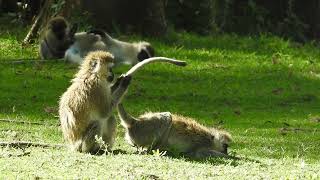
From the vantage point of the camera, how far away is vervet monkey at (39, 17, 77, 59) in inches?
770

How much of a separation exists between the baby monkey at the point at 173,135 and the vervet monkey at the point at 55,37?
898 cm

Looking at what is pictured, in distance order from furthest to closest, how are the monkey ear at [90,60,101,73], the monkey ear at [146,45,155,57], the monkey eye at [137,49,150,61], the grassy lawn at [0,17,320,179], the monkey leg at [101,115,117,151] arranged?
the monkey ear at [146,45,155,57]
the monkey eye at [137,49,150,61]
the monkey leg at [101,115,117,151]
the monkey ear at [90,60,101,73]
the grassy lawn at [0,17,320,179]

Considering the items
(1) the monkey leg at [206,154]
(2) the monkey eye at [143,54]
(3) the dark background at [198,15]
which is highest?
(1) the monkey leg at [206,154]

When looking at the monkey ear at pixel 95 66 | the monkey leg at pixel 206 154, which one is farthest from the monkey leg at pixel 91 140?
the monkey leg at pixel 206 154

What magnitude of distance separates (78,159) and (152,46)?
39.5ft

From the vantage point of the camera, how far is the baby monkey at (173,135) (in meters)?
10.7

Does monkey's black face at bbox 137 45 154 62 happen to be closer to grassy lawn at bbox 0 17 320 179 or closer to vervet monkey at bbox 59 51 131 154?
grassy lawn at bbox 0 17 320 179

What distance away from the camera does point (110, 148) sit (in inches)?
413

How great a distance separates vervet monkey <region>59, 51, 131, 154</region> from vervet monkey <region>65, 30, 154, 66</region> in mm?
8842

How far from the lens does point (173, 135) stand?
1084 centimetres

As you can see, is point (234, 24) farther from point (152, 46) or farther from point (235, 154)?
point (235, 154)

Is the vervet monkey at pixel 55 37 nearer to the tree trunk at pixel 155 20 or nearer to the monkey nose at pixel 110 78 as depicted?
the tree trunk at pixel 155 20

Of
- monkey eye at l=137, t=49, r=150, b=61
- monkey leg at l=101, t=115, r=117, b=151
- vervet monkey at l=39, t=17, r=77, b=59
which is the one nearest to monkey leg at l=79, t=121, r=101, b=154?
monkey leg at l=101, t=115, r=117, b=151

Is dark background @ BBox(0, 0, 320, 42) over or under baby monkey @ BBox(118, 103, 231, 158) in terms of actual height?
under
